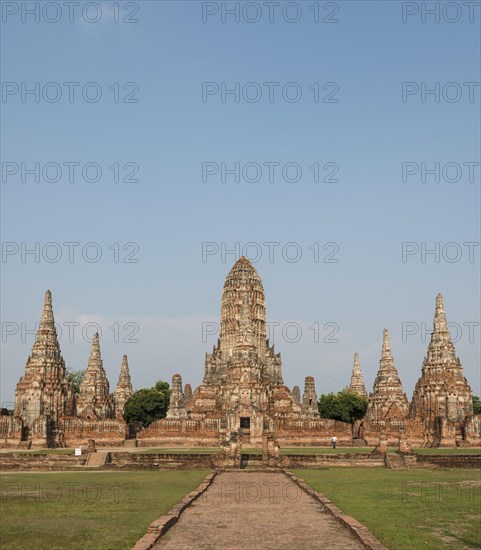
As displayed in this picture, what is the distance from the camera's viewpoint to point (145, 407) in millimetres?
81312

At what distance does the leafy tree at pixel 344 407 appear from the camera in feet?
269

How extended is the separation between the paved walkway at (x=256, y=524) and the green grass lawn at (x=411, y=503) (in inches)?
37.1

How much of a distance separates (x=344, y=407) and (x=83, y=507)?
67.0 m

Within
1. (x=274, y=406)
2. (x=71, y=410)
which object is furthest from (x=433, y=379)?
(x=71, y=410)

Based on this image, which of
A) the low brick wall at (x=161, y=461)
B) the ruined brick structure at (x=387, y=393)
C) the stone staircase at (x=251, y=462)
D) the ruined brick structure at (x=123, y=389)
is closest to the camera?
the stone staircase at (x=251, y=462)

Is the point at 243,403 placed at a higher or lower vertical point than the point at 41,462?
higher

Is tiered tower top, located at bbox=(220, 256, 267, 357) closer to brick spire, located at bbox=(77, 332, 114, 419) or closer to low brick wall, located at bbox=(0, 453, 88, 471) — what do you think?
brick spire, located at bbox=(77, 332, 114, 419)

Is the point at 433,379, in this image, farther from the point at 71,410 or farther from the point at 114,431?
the point at 71,410

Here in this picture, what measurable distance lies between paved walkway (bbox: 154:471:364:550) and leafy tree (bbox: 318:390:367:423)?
61213mm

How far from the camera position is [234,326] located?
2901 inches

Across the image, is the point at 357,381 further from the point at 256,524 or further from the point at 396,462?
the point at 256,524

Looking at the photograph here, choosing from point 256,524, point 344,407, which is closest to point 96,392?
point 344,407

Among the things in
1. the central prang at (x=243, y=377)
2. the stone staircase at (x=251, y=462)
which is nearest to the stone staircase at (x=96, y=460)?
the stone staircase at (x=251, y=462)

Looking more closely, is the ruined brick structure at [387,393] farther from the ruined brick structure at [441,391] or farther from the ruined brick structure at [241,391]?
the ruined brick structure at [241,391]
